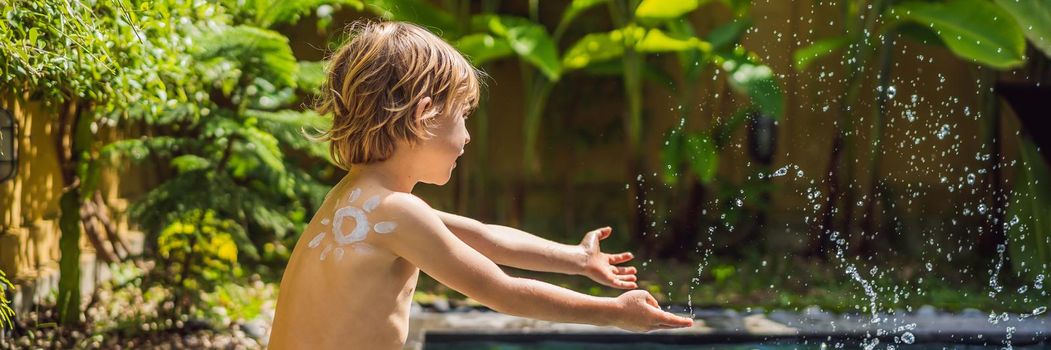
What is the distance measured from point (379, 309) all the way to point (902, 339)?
361 centimetres

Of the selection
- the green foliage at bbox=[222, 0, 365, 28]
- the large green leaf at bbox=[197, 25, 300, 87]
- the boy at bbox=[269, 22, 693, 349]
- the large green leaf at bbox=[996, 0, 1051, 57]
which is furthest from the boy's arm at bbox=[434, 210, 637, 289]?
the large green leaf at bbox=[996, 0, 1051, 57]

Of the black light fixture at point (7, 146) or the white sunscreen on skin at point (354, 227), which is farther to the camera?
the black light fixture at point (7, 146)

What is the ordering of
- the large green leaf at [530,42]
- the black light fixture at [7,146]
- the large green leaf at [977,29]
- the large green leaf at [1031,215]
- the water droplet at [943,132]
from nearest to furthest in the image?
1. the black light fixture at [7,146]
2. the large green leaf at [977,29]
3. the large green leaf at [530,42]
4. the large green leaf at [1031,215]
5. the water droplet at [943,132]

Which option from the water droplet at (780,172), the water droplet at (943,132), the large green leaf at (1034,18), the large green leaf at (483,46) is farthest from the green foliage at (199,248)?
the water droplet at (943,132)

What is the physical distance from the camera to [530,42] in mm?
6332

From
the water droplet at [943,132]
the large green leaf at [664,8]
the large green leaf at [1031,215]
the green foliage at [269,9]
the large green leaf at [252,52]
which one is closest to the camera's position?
the large green leaf at [252,52]

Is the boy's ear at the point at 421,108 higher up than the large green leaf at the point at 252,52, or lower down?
lower down

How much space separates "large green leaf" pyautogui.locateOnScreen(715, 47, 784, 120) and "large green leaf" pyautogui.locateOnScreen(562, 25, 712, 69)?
0.53ft

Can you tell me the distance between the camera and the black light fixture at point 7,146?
3686 mm

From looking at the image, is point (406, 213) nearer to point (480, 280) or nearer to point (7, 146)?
point (480, 280)

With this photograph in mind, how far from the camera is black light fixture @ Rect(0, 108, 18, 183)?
12.1ft

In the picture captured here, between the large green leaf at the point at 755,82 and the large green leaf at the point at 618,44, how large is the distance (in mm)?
162

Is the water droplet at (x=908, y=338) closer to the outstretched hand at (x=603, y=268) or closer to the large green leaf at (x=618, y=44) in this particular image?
the large green leaf at (x=618, y=44)

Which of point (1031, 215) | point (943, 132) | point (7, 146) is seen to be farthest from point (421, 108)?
point (943, 132)
